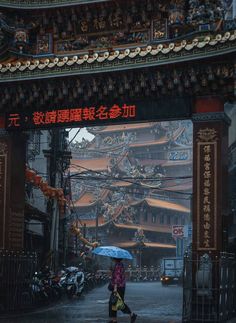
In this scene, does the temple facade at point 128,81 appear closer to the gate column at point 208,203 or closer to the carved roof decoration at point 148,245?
the gate column at point 208,203

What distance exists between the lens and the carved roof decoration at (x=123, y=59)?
14.0 metres

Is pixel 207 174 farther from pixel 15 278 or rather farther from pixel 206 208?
pixel 15 278

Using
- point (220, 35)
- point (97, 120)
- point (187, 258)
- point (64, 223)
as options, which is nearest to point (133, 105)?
point (97, 120)

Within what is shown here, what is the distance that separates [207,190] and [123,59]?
362 cm

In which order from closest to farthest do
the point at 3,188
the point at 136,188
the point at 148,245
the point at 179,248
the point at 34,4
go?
the point at 3,188 → the point at 34,4 → the point at 179,248 → the point at 148,245 → the point at 136,188

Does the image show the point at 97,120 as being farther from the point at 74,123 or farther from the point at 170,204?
the point at 170,204

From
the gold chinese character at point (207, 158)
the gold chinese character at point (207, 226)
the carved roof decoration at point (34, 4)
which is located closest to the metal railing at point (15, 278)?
the gold chinese character at point (207, 226)

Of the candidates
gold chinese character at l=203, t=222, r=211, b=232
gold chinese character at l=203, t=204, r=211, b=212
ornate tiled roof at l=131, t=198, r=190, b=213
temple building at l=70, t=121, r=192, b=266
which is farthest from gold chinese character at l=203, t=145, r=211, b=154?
ornate tiled roof at l=131, t=198, r=190, b=213

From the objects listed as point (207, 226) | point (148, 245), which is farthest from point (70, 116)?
point (148, 245)

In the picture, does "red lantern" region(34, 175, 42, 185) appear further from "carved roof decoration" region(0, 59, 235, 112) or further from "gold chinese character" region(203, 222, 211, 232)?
"gold chinese character" region(203, 222, 211, 232)

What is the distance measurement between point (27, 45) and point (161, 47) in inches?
180

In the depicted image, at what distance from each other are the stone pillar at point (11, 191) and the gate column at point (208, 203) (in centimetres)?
494

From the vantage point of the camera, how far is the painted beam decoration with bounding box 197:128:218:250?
47.4 ft

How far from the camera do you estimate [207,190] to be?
14.6 metres
